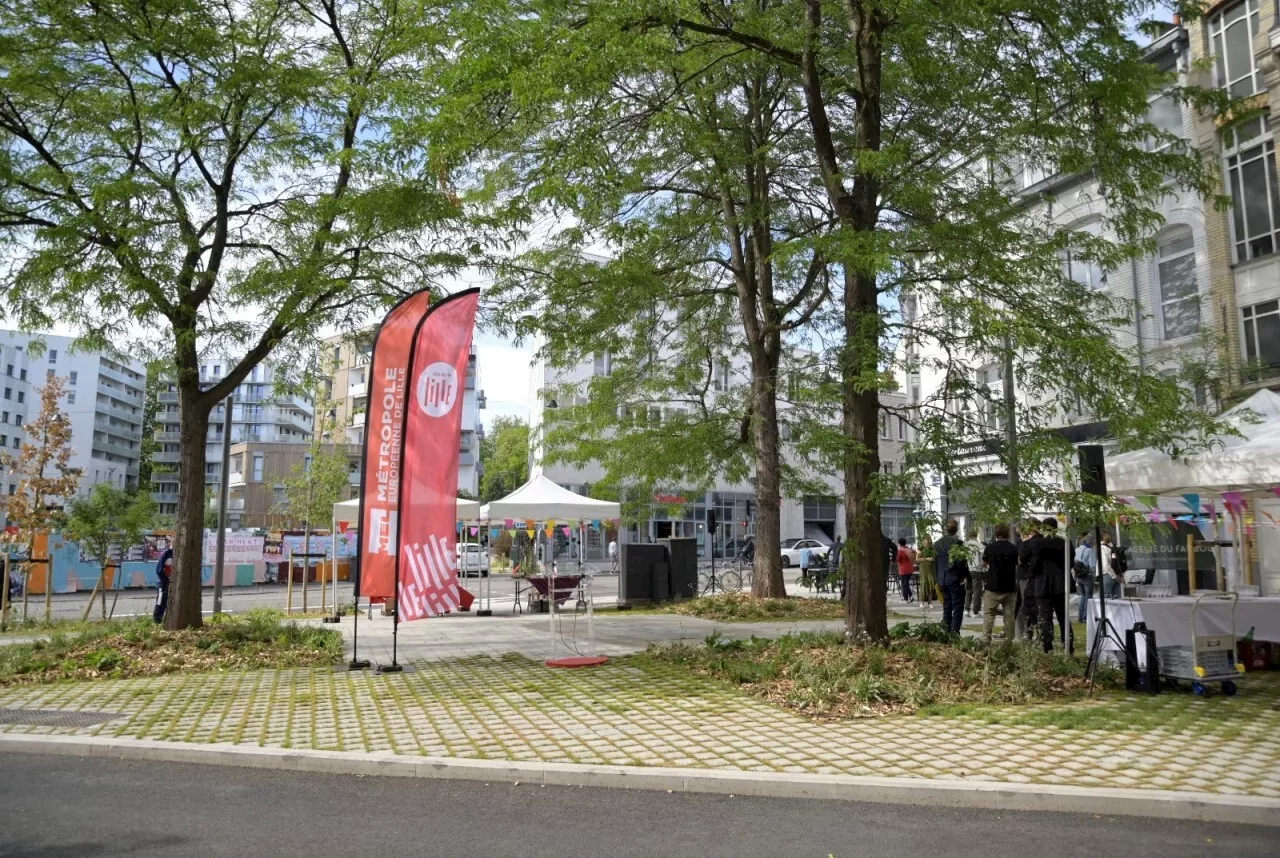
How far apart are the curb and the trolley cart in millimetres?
4183

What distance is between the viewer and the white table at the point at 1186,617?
10195mm

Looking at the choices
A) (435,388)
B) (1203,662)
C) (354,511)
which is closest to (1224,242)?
(1203,662)

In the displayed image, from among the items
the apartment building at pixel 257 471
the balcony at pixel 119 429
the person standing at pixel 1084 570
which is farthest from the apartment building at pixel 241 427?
the person standing at pixel 1084 570

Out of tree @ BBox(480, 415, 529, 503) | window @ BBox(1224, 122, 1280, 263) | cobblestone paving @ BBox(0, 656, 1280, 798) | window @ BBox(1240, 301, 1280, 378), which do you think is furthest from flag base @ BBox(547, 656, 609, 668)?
tree @ BBox(480, 415, 529, 503)

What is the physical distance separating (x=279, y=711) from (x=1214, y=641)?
951cm

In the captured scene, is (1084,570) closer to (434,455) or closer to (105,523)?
(434,455)

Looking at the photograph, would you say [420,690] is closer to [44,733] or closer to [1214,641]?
[44,733]

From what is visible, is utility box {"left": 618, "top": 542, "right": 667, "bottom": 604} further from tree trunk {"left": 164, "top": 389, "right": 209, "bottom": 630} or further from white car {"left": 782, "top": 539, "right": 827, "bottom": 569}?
white car {"left": 782, "top": 539, "right": 827, "bottom": 569}

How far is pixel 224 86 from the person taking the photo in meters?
12.1

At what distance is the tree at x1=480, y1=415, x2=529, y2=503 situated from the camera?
220 ft

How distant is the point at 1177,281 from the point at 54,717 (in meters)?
27.5

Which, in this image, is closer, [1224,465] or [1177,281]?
[1224,465]

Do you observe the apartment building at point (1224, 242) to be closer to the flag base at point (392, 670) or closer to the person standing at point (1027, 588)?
the person standing at point (1027, 588)

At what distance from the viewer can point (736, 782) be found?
6.16 metres
